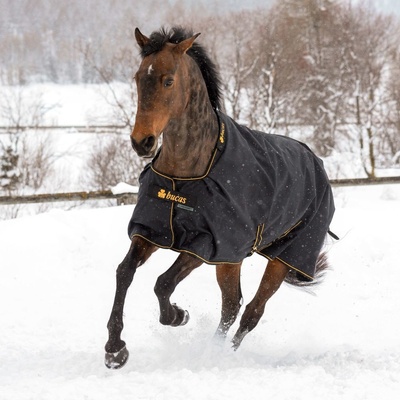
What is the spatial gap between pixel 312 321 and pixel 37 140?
464 inches

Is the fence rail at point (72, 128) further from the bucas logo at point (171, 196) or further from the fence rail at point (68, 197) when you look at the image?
the bucas logo at point (171, 196)

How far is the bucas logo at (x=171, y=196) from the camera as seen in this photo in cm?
356

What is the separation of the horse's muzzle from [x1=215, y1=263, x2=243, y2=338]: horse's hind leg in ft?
5.61

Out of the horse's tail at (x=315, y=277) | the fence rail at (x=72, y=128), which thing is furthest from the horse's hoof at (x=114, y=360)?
the fence rail at (x=72, y=128)

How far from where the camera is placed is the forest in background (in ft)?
66.6

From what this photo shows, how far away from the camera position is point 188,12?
22.9 m

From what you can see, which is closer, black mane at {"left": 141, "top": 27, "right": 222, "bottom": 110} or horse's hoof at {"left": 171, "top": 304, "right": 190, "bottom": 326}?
black mane at {"left": 141, "top": 27, "right": 222, "bottom": 110}

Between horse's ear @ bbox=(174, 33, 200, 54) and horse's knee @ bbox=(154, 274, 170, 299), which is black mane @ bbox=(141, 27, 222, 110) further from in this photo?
horse's knee @ bbox=(154, 274, 170, 299)

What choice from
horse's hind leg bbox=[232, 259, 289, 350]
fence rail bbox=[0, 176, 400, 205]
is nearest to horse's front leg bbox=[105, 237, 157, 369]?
horse's hind leg bbox=[232, 259, 289, 350]

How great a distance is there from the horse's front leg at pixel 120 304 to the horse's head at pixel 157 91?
712 millimetres

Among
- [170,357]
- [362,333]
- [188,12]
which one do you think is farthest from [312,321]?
[188,12]

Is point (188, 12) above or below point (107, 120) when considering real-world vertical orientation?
above

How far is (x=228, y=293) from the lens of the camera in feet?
15.2

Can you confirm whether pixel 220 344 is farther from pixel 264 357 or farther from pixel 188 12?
pixel 188 12
